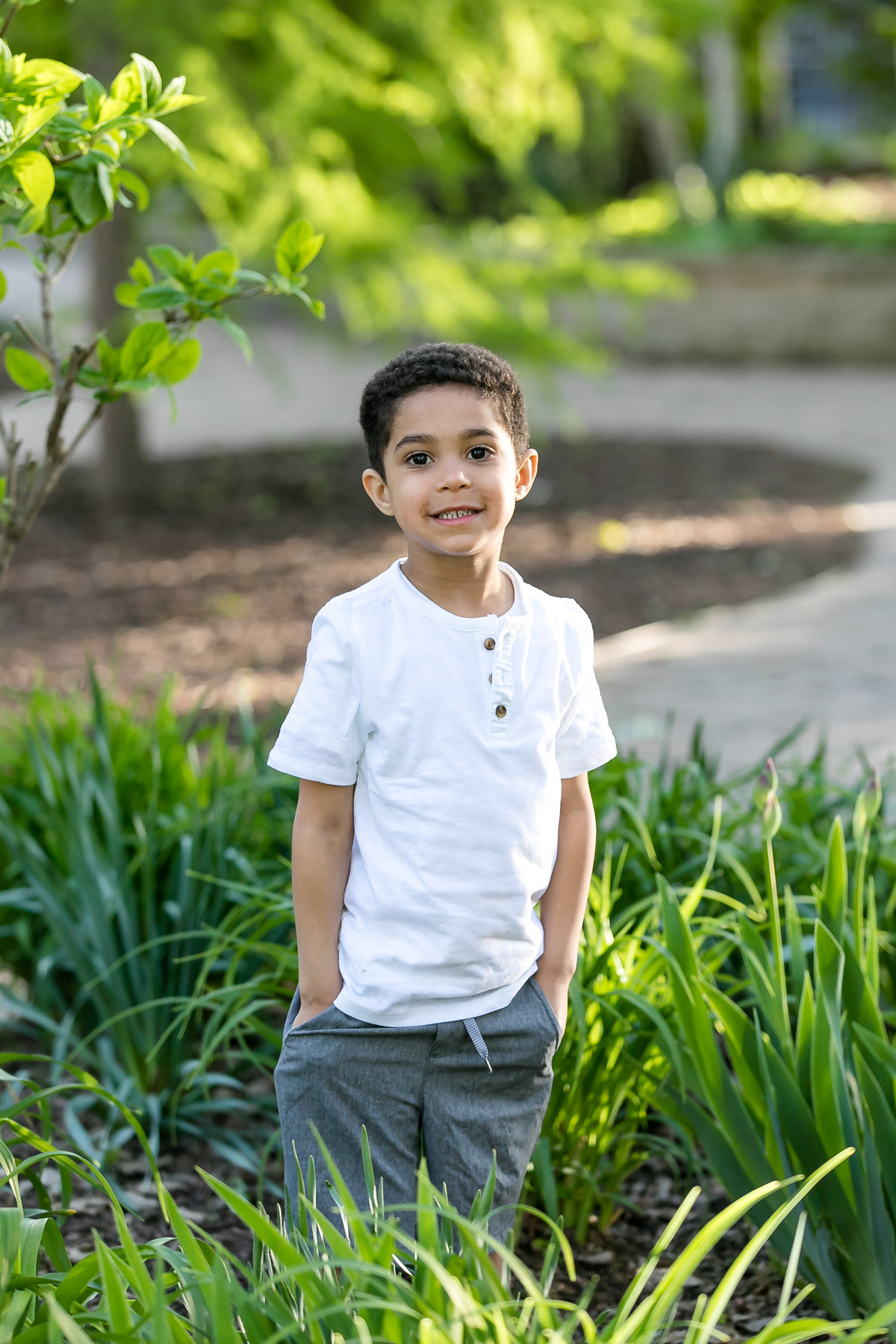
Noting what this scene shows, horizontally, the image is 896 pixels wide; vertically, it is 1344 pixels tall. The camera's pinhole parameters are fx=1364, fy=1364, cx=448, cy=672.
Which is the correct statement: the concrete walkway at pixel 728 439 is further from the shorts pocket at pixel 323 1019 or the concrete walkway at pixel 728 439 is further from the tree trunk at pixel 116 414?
the shorts pocket at pixel 323 1019

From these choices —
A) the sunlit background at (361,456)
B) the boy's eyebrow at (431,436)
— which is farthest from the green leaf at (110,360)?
the sunlit background at (361,456)

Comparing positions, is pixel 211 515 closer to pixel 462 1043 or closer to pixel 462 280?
pixel 462 280

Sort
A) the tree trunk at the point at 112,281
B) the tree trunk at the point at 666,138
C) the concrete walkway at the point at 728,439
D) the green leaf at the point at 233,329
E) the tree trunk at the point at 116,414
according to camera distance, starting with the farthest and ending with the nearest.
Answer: the tree trunk at the point at 666,138
the tree trunk at the point at 116,414
the tree trunk at the point at 112,281
the concrete walkway at the point at 728,439
the green leaf at the point at 233,329

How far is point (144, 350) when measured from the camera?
6.72 ft

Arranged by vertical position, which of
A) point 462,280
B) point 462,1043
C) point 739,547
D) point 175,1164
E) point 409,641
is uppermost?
point 462,280

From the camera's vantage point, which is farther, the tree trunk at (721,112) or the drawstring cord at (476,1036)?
the tree trunk at (721,112)

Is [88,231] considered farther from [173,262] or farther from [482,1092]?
[482,1092]

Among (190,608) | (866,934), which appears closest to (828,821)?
(866,934)

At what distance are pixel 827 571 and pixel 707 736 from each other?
2612mm

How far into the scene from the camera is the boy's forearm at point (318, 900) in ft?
5.68

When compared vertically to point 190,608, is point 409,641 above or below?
below

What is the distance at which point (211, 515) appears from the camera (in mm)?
8156

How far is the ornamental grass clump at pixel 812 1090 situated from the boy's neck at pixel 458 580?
1.64 feet

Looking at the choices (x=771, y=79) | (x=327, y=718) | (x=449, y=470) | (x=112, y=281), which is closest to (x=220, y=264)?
(x=449, y=470)
